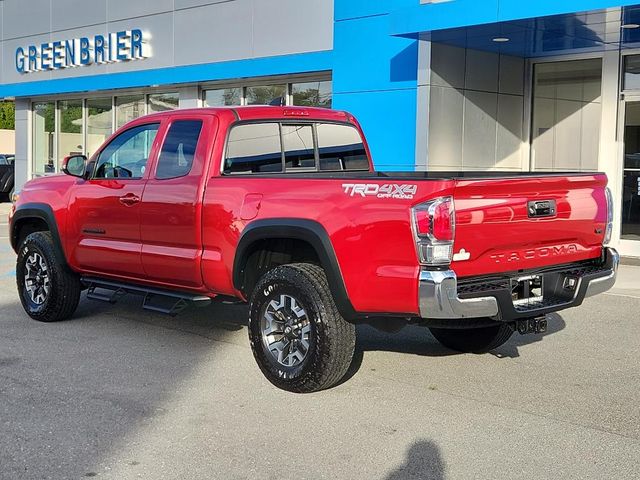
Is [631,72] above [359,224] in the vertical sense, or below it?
above

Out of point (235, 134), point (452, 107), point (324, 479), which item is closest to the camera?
point (324, 479)

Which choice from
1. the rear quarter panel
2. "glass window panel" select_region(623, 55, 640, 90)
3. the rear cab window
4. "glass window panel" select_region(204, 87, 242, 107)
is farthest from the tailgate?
"glass window panel" select_region(204, 87, 242, 107)

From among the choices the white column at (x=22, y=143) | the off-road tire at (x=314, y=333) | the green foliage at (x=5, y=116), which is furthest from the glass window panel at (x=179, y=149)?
the green foliage at (x=5, y=116)

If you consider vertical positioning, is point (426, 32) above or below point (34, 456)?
above

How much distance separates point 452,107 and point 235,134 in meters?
7.20

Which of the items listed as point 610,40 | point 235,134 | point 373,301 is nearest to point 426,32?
point 610,40

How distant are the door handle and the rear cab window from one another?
0.94m

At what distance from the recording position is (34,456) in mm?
4504

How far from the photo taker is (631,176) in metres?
13.0

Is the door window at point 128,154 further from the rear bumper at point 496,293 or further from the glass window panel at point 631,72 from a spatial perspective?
the glass window panel at point 631,72

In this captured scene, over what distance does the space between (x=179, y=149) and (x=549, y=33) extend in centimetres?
706

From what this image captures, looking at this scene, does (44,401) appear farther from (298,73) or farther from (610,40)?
(298,73)

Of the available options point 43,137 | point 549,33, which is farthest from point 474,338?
point 43,137

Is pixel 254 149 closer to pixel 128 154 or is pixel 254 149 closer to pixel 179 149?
pixel 179 149
